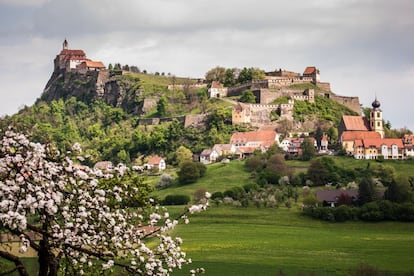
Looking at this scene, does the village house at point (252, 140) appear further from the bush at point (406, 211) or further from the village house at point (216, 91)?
the bush at point (406, 211)

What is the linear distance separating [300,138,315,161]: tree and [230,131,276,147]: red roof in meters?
9.31

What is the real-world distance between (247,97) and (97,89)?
36165 millimetres

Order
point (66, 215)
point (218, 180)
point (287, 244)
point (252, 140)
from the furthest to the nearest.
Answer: point (252, 140)
point (218, 180)
point (287, 244)
point (66, 215)

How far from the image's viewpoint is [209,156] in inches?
4345

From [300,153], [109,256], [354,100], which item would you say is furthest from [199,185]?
[109,256]

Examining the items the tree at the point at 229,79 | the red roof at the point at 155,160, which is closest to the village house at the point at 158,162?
the red roof at the point at 155,160

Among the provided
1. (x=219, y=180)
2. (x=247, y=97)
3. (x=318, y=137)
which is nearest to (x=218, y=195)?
(x=219, y=180)

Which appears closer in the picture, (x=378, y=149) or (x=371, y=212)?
(x=371, y=212)

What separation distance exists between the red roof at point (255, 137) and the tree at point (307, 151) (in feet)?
30.5

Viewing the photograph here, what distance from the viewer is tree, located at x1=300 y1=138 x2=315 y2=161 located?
104 meters

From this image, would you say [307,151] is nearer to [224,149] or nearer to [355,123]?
[224,149]

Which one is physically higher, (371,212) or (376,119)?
(376,119)

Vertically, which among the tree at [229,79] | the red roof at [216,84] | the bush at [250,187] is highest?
the tree at [229,79]

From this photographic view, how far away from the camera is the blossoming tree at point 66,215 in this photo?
37.1 feet
